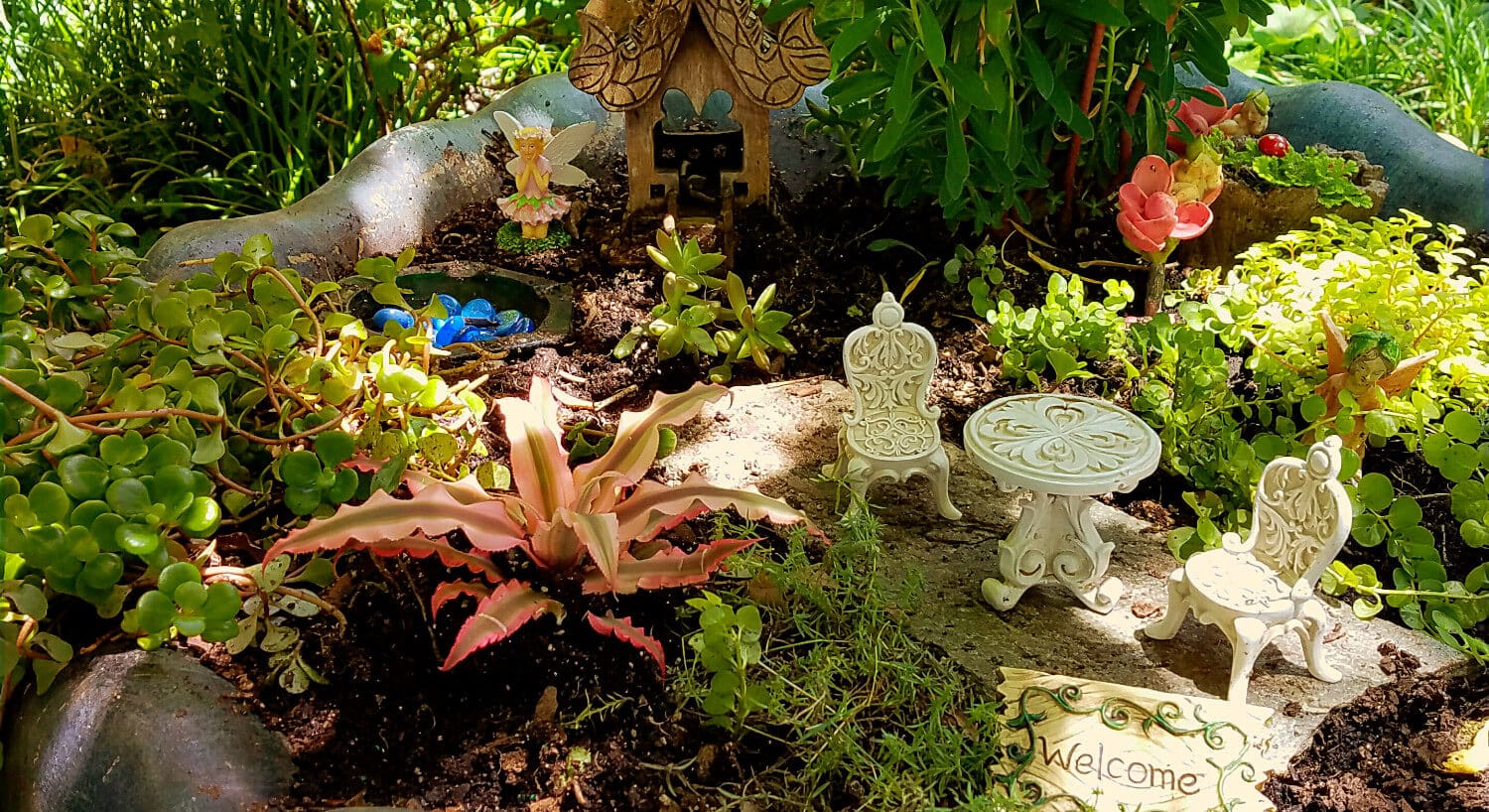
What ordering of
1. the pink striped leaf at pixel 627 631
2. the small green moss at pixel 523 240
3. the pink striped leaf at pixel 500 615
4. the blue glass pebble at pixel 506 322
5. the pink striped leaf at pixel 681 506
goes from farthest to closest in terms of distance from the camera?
the small green moss at pixel 523 240 → the blue glass pebble at pixel 506 322 → the pink striped leaf at pixel 681 506 → the pink striped leaf at pixel 627 631 → the pink striped leaf at pixel 500 615

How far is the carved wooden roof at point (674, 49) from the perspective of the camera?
293 cm

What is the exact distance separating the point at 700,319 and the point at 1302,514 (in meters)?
1.32

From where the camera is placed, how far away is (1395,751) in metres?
1.84

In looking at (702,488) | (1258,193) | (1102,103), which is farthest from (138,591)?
(1258,193)

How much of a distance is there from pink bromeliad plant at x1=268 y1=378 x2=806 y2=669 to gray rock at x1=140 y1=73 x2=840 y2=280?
1078 mm

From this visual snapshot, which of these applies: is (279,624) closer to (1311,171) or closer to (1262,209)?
(1262,209)

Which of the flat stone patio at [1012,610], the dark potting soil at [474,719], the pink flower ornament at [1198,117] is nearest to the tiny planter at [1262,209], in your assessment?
the pink flower ornament at [1198,117]

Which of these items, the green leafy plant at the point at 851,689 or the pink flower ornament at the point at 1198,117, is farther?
the pink flower ornament at the point at 1198,117

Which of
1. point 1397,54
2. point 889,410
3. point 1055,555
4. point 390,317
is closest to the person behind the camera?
point 1055,555

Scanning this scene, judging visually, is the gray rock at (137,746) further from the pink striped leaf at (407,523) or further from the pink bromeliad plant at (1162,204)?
the pink bromeliad plant at (1162,204)

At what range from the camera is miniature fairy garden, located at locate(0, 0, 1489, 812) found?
170 cm

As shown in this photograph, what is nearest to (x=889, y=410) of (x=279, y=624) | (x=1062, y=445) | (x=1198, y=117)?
(x=1062, y=445)

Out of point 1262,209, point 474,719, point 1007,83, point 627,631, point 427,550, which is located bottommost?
point 474,719

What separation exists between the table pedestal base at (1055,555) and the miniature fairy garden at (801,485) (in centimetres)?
1
